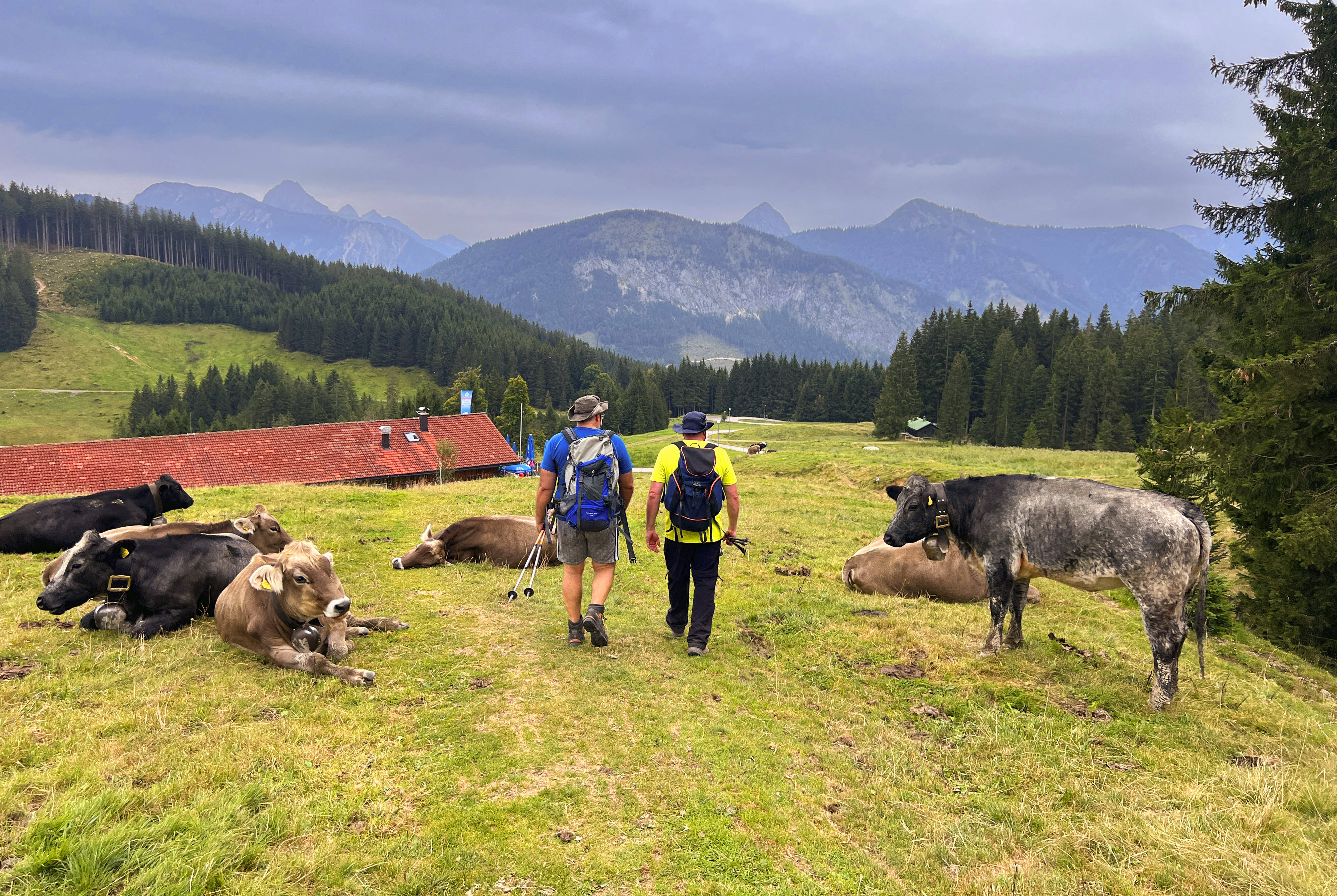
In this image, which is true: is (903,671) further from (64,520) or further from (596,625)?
(64,520)

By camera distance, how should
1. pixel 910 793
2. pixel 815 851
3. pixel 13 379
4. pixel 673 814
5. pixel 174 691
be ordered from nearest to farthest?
pixel 815 851 → pixel 673 814 → pixel 910 793 → pixel 174 691 → pixel 13 379

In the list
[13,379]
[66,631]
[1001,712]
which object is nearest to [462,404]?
[66,631]

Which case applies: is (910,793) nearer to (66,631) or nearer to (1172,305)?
(66,631)

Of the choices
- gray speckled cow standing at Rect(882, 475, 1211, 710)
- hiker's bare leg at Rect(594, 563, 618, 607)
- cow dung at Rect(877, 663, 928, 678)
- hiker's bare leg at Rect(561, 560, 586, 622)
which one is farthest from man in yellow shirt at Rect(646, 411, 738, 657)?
gray speckled cow standing at Rect(882, 475, 1211, 710)

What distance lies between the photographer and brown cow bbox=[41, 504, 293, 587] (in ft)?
34.4

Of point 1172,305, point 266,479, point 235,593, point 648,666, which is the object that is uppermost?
point 1172,305

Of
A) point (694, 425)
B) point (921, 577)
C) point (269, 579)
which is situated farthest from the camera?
point (921, 577)

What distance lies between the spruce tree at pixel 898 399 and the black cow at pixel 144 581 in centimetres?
8279

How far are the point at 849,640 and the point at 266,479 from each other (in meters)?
46.7

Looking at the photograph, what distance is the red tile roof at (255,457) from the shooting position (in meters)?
38.1

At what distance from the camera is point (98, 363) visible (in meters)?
154

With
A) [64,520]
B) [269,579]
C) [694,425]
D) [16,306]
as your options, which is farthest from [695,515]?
[16,306]

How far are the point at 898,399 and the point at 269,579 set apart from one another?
282 ft

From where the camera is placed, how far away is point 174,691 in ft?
21.6
